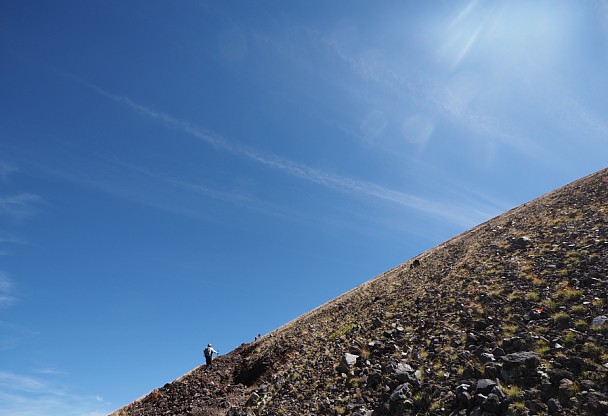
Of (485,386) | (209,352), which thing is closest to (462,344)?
(485,386)

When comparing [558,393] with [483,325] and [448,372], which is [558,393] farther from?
[483,325]

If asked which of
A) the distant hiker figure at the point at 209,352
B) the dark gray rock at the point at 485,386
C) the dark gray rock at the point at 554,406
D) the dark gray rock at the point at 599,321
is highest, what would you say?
the distant hiker figure at the point at 209,352

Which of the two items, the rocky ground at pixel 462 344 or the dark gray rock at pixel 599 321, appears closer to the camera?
the rocky ground at pixel 462 344

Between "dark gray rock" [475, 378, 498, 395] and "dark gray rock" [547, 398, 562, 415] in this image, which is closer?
"dark gray rock" [547, 398, 562, 415]

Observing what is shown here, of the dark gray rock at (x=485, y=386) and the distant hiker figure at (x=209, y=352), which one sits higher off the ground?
the distant hiker figure at (x=209, y=352)

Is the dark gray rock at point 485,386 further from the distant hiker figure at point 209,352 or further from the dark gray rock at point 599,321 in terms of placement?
the distant hiker figure at point 209,352

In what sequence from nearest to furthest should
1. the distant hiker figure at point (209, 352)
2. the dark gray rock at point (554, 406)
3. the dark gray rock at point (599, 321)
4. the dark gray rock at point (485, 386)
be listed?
the dark gray rock at point (554, 406) < the dark gray rock at point (485, 386) < the dark gray rock at point (599, 321) < the distant hiker figure at point (209, 352)

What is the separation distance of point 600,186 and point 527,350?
2509 cm

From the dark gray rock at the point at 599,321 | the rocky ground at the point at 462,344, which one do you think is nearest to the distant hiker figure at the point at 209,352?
the rocky ground at the point at 462,344

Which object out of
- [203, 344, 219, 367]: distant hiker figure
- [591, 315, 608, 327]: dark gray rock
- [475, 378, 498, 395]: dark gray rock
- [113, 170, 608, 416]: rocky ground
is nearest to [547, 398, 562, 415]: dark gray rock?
[113, 170, 608, 416]: rocky ground

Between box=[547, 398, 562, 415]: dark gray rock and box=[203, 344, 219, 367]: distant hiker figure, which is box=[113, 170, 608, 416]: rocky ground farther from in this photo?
box=[203, 344, 219, 367]: distant hiker figure

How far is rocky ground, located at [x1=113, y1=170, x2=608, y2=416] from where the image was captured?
42.4 feet

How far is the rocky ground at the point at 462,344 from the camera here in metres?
12.9

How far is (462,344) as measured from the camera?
54.8ft
